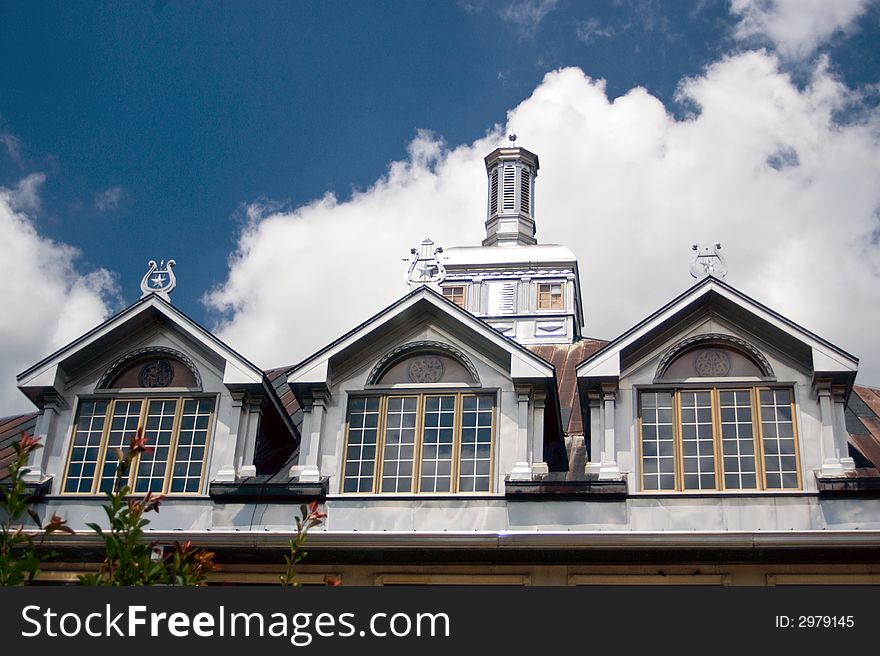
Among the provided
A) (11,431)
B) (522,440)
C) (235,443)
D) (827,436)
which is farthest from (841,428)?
(11,431)

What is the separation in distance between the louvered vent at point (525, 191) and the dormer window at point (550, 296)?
5.34 metres

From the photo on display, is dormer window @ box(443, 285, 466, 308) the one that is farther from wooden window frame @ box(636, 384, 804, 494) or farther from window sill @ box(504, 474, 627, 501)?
window sill @ box(504, 474, 627, 501)

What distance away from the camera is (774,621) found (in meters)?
13.9

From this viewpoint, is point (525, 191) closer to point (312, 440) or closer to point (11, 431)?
point (11, 431)

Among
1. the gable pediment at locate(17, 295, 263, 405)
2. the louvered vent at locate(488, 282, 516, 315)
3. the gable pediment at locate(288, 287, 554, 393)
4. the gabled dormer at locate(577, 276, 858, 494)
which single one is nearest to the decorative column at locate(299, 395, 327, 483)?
the gable pediment at locate(288, 287, 554, 393)

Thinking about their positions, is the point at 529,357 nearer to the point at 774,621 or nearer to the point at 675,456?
the point at 675,456

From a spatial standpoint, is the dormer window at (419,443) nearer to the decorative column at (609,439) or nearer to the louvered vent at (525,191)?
the decorative column at (609,439)

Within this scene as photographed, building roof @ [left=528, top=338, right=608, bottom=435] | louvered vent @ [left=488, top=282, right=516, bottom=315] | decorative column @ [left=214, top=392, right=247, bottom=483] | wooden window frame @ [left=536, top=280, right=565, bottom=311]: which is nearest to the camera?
decorative column @ [left=214, top=392, right=247, bottom=483]

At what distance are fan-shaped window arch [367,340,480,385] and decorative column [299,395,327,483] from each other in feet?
3.39

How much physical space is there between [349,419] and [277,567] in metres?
2.93

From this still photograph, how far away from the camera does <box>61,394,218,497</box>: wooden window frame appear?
22.6 meters

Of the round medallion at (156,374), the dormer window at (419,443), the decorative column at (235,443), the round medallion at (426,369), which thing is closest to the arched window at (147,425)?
the round medallion at (156,374)

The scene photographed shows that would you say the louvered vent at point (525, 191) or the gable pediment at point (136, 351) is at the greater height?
the louvered vent at point (525, 191)

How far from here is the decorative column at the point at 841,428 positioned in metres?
20.9
